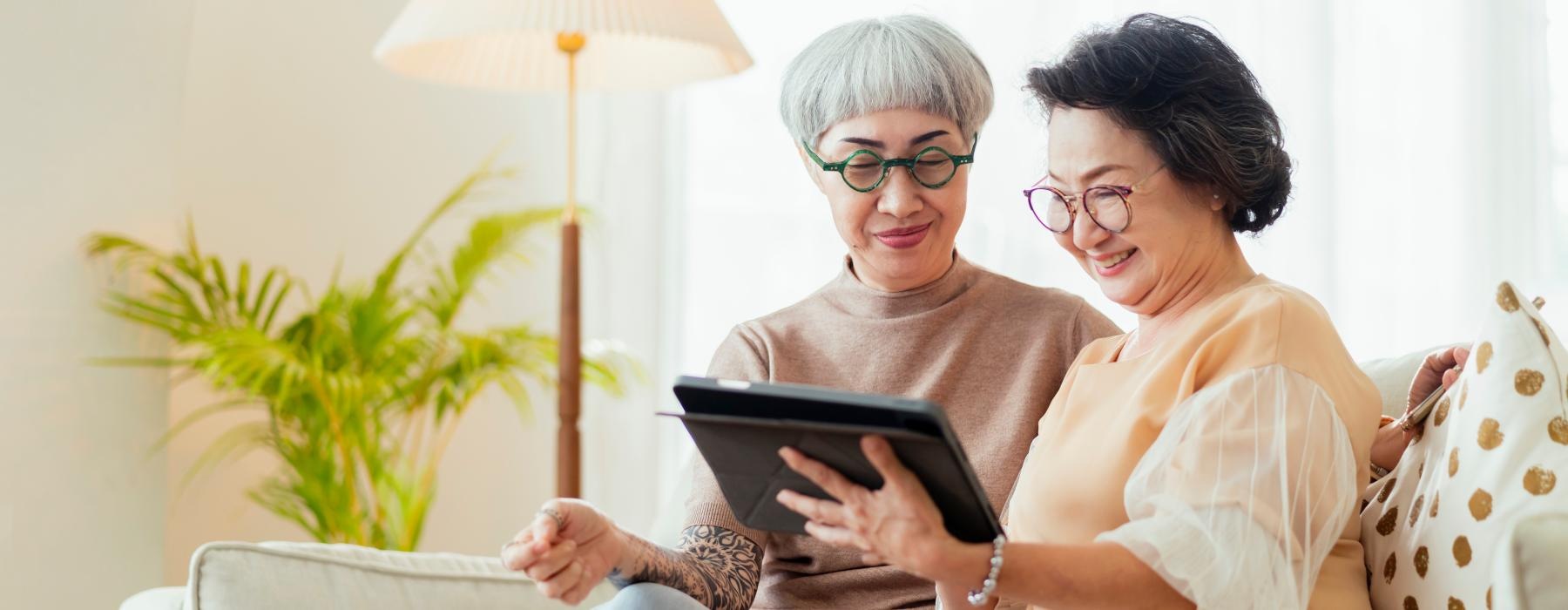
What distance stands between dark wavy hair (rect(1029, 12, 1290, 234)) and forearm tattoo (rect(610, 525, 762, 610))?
71 centimetres

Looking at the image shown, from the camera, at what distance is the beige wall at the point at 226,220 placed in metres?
2.38

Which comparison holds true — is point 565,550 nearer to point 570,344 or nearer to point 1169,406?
point 1169,406

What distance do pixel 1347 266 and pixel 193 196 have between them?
269cm

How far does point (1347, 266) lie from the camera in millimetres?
2768

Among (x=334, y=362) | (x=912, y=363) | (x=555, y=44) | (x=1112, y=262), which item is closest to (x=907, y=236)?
(x=912, y=363)

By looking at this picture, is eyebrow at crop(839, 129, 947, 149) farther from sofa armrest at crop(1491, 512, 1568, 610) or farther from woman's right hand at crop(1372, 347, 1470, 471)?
sofa armrest at crop(1491, 512, 1568, 610)

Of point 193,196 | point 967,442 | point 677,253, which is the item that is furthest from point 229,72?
point 967,442

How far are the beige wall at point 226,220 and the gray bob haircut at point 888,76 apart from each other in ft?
4.87

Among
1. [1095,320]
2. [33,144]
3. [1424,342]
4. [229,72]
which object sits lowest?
[1424,342]

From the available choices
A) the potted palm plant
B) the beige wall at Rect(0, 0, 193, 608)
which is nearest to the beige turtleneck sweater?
the potted palm plant

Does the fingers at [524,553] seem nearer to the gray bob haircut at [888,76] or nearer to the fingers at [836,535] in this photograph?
the fingers at [836,535]

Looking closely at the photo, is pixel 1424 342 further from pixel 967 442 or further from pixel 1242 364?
pixel 1242 364

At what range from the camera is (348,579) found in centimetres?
164

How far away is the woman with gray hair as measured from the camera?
1710mm
